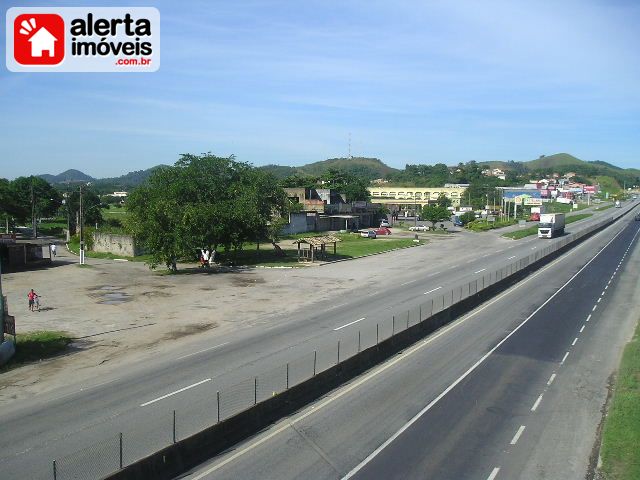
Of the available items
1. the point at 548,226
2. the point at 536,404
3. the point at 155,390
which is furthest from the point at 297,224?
the point at 536,404

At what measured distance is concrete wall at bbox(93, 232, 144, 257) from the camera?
65250 millimetres

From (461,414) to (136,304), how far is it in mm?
25584

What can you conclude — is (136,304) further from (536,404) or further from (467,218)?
(467,218)

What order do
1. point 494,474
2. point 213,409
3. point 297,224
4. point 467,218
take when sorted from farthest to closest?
1. point 467,218
2. point 297,224
3. point 213,409
4. point 494,474

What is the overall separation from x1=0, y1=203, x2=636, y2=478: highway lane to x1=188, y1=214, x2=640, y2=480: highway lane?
3.82 metres

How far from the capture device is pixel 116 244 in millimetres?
67062

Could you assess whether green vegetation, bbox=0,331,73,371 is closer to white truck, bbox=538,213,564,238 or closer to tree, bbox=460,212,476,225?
white truck, bbox=538,213,564,238

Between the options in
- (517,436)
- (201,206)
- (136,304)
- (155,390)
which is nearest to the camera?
(517,436)

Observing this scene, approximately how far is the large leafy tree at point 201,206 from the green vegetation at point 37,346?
20668mm

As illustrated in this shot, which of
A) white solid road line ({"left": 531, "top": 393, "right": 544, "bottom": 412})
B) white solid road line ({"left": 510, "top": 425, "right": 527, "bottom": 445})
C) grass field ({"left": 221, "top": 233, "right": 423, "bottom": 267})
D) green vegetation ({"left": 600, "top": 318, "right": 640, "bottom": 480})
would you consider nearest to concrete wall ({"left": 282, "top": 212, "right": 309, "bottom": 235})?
grass field ({"left": 221, "top": 233, "right": 423, "bottom": 267})

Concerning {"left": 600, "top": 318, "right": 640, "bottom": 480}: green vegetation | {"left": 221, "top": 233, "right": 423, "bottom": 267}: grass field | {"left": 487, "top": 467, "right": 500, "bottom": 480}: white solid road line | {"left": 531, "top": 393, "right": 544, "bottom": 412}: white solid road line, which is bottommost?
{"left": 221, "top": 233, "right": 423, "bottom": 267}: grass field

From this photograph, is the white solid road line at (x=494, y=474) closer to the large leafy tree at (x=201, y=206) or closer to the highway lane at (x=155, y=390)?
the highway lane at (x=155, y=390)

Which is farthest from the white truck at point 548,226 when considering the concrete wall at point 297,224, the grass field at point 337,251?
the concrete wall at point 297,224

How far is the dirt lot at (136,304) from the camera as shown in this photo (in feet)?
81.3
